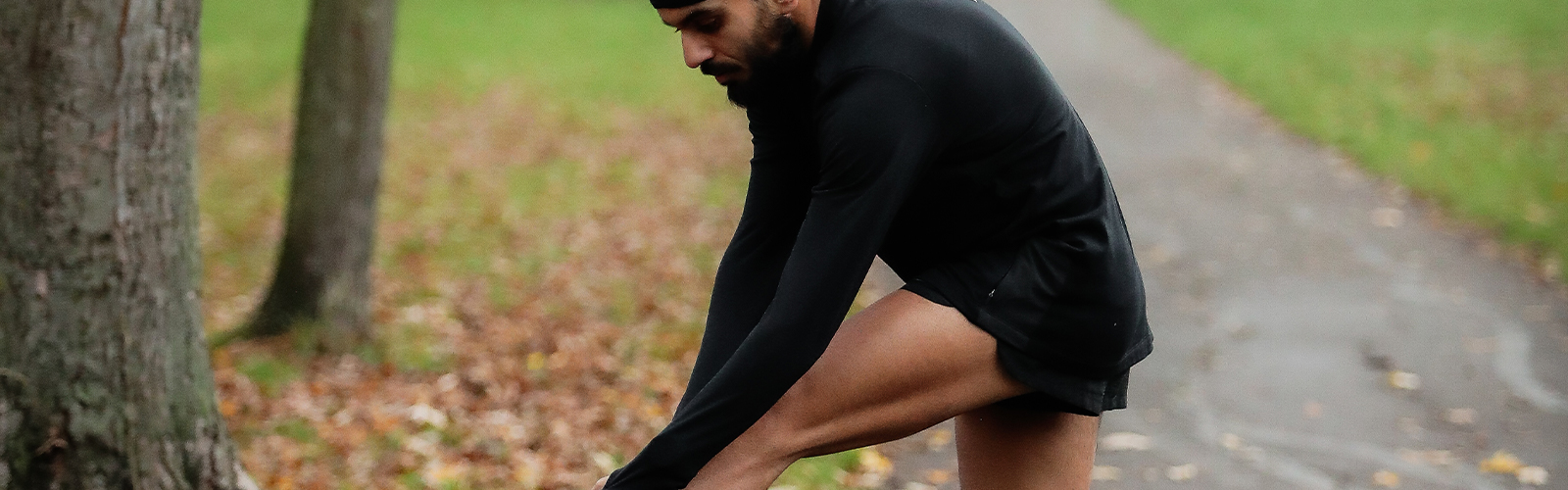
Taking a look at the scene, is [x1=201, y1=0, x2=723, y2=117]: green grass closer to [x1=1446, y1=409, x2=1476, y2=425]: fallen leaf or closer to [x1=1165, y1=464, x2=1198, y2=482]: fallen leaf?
[x1=1446, y1=409, x2=1476, y2=425]: fallen leaf

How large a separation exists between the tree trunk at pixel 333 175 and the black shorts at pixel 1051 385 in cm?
480

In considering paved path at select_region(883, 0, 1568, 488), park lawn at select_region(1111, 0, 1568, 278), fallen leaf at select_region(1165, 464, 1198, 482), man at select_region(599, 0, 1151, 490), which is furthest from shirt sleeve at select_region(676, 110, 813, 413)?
park lawn at select_region(1111, 0, 1568, 278)

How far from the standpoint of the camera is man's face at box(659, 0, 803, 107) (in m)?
1.94

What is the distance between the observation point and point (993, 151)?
208 centimetres

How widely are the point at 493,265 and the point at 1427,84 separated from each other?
1060 centimetres

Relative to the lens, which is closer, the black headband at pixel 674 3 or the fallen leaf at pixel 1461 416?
the black headband at pixel 674 3

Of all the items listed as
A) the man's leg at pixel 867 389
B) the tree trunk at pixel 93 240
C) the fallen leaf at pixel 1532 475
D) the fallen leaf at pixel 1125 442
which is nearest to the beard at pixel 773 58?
the man's leg at pixel 867 389

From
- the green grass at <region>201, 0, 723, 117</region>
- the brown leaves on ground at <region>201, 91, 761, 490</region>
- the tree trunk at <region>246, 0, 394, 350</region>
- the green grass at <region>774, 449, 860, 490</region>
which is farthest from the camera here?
the green grass at <region>201, 0, 723, 117</region>

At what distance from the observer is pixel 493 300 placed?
773cm

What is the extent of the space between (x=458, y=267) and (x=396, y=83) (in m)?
9.29

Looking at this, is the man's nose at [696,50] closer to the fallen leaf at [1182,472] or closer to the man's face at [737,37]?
the man's face at [737,37]

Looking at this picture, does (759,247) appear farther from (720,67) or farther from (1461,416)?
(1461,416)

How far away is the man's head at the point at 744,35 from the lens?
1937mm

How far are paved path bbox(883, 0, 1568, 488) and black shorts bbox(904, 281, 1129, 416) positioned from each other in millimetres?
2751
